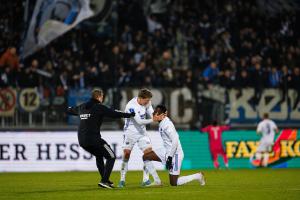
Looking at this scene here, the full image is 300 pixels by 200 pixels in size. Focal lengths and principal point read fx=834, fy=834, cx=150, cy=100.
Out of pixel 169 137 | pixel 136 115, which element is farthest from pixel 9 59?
pixel 169 137

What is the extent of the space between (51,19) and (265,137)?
827 cm

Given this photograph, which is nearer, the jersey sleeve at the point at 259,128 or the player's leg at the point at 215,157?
the jersey sleeve at the point at 259,128

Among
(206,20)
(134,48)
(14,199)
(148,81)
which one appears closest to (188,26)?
(206,20)

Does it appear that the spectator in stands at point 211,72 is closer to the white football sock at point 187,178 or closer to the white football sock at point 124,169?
the white football sock at point 124,169

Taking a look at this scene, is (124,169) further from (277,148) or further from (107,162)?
(277,148)

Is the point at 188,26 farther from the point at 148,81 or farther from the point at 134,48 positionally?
the point at 148,81

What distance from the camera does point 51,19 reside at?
2844cm

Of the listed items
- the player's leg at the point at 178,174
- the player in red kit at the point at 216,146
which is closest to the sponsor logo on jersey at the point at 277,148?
→ the player in red kit at the point at 216,146

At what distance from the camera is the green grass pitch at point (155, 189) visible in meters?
15.4

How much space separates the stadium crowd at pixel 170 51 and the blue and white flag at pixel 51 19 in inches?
22.7

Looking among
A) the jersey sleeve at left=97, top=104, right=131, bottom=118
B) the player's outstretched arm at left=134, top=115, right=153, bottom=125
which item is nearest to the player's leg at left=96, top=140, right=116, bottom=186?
the jersey sleeve at left=97, top=104, right=131, bottom=118

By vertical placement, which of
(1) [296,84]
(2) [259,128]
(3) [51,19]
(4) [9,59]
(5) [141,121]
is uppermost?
(3) [51,19]

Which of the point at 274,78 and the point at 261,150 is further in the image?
the point at 274,78

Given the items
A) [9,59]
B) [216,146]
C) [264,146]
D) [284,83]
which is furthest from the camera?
[264,146]
